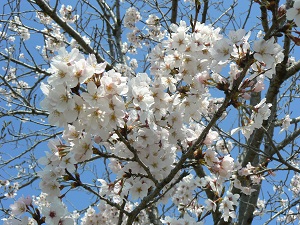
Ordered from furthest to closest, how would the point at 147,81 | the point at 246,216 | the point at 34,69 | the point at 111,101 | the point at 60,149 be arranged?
the point at 34,69 < the point at 246,216 < the point at 147,81 < the point at 60,149 < the point at 111,101

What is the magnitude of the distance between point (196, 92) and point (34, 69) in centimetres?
337

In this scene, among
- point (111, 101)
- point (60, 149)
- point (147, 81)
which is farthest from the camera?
point (147, 81)

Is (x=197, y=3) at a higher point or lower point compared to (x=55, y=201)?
higher

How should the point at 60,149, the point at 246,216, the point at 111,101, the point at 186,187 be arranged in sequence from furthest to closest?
the point at 246,216 < the point at 186,187 < the point at 60,149 < the point at 111,101

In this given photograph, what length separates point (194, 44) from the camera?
202 cm

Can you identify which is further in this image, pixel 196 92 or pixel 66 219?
pixel 196 92

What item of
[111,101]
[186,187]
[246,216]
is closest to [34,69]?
[186,187]

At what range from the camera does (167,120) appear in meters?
2.04

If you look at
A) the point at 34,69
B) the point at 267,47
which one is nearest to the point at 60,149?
the point at 267,47

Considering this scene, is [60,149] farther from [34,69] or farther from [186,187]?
[34,69]

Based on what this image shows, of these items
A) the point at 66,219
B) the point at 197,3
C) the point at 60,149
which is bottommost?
the point at 66,219

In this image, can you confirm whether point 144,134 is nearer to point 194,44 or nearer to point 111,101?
point 111,101

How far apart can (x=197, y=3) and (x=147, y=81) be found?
0.56m

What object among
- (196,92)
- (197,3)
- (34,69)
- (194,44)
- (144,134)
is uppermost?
(34,69)
